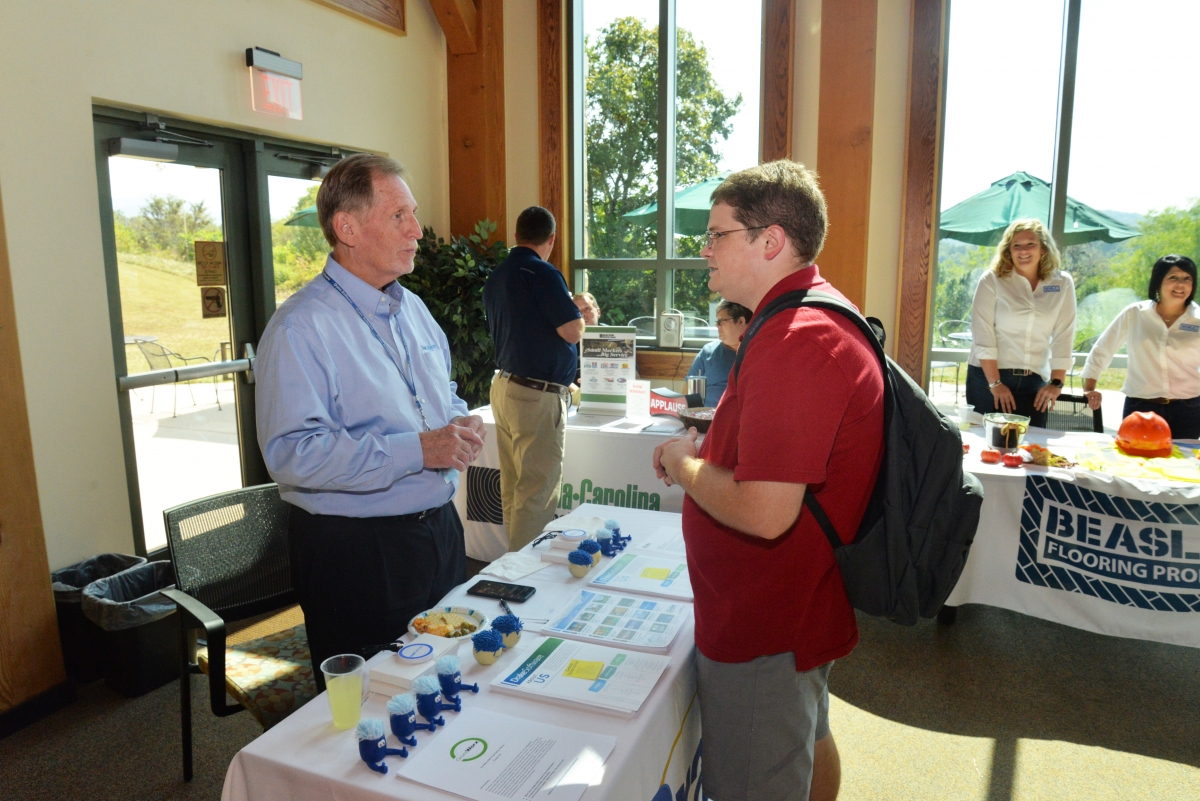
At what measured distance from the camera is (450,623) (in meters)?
1.49

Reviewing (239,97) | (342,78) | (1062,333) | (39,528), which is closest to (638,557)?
(39,528)

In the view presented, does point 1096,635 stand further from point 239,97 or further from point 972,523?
point 239,97

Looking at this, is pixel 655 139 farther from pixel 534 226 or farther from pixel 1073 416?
pixel 1073 416

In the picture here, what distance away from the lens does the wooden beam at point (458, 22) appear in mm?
4996

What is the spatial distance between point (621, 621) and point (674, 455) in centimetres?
36

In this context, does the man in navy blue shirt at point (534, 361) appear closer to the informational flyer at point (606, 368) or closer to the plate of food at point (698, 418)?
the informational flyer at point (606, 368)

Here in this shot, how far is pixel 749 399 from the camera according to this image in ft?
3.97

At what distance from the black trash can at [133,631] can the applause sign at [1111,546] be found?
3.12 m

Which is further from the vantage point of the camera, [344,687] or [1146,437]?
[1146,437]

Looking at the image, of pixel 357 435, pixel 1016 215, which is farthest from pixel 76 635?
pixel 1016 215

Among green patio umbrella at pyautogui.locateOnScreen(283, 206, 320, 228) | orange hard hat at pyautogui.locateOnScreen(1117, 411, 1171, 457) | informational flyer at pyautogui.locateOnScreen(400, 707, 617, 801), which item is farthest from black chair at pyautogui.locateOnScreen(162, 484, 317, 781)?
orange hard hat at pyautogui.locateOnScreen(1117, 411, 1171, 457)

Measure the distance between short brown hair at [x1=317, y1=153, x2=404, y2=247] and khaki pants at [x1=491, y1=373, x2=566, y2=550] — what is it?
5.86ft

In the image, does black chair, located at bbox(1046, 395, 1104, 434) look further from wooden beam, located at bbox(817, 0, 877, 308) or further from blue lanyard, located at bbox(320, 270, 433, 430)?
blue lanyard, located at bbox(320, 270, 433, 430)

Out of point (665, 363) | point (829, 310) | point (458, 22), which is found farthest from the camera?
point (665, 363)
